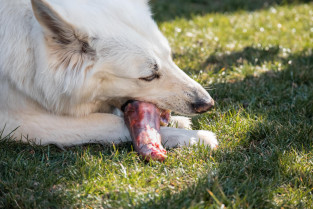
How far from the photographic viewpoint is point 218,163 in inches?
96.2

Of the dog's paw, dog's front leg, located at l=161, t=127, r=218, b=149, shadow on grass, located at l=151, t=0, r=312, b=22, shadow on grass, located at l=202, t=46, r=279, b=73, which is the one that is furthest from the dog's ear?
shadow on grass, located at l=151, t=0, r=312, b=22

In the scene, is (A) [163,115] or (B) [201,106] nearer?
(B) [201,106]

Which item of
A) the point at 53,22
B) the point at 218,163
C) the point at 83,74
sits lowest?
the point at 218,163

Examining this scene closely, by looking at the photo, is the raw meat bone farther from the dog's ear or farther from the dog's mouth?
the dog's ear

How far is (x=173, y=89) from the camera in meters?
2.73

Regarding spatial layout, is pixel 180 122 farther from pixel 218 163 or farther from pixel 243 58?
pixel 243 58

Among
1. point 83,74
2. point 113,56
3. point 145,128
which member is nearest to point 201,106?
point 145,128

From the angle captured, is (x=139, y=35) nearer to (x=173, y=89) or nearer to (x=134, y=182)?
(x=173, y=89)

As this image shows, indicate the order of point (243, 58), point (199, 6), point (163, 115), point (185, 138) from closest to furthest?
point (185, 138) < point (163, 115) < point (243, 58) < point (199, 6)

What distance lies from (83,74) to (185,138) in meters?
0.82

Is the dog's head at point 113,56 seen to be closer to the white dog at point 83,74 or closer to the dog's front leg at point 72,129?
the white dog at point 83,74

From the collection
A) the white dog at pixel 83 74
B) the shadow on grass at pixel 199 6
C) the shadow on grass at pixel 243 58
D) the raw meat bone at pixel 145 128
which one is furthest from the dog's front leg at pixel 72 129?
the shadow on grass at pixel 199 6

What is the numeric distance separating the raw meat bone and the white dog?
72 mm

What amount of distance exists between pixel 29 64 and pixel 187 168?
3.99 feet
